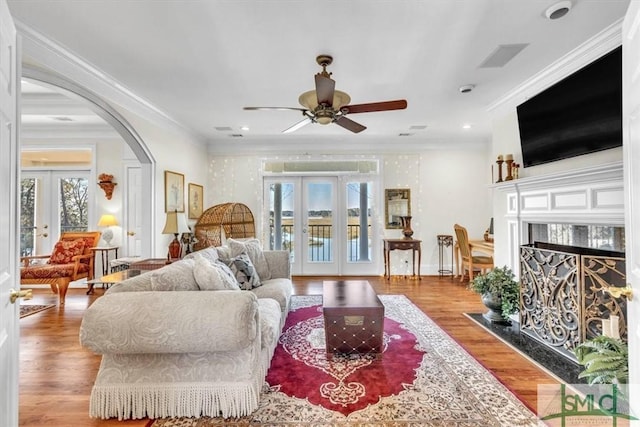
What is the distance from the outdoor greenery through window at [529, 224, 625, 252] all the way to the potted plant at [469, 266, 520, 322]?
509 mm

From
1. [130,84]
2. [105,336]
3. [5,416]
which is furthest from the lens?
[130,84]

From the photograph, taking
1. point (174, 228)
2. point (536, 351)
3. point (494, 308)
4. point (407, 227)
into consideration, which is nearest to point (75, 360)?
point (174, 228)

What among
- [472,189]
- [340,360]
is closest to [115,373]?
[340,360]

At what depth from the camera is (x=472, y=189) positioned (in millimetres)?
6246

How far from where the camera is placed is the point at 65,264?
473 centimetres

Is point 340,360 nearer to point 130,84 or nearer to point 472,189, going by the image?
point 130,84

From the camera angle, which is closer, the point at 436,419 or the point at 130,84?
the point at 436,419

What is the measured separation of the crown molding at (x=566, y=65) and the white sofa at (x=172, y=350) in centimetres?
328

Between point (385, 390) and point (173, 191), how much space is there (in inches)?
157

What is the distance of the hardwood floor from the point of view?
2053mm

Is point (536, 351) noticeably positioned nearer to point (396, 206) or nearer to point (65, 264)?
point (396, 206)

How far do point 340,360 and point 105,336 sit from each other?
5.51 ft

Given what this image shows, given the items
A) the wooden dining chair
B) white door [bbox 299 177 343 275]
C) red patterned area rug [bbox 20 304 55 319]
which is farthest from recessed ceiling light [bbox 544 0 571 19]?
red patterned area rug [bbox 20 304 55 319]

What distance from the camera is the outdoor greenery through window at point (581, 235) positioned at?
102 inches
